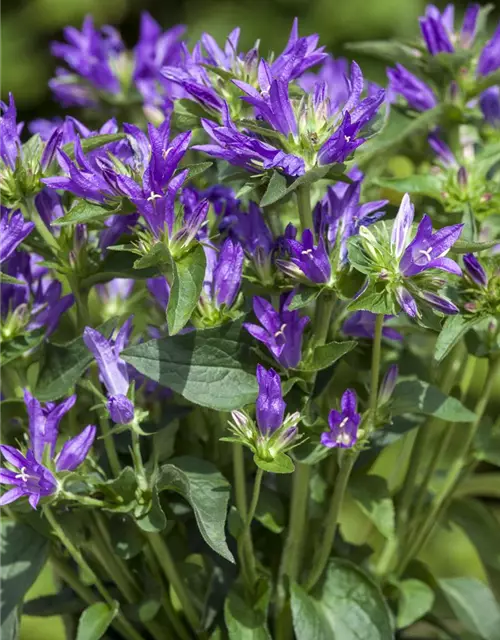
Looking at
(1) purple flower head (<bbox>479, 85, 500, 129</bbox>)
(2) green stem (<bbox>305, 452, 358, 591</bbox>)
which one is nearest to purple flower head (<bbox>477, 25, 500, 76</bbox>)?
(1) purple flower head (<bbox>479, 85, 500, 129</bbox>)

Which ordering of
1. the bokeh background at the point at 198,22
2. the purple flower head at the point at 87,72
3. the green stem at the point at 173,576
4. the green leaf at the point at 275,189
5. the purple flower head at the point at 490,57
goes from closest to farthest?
the green leaf at the point at 275,189 → the green stem at the point at 173,576 → the purple flower head at the point at 490,57 → the purple flower head at the point at 87,72 → the bokeh background at the point at 198,22

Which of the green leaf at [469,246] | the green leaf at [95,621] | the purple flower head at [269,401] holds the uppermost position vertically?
the green leaf at [469,246]

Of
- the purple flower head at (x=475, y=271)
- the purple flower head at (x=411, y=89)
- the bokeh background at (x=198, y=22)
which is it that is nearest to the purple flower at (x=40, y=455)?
the purple flower head at (x=475, y=271)

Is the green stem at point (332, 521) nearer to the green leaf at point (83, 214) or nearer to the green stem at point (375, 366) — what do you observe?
the green stem at point (375, 366)

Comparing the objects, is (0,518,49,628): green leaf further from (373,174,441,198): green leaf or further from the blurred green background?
the blurred green background

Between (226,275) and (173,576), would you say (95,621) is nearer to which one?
(173,576)

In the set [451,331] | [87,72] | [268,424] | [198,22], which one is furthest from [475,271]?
[198,22]

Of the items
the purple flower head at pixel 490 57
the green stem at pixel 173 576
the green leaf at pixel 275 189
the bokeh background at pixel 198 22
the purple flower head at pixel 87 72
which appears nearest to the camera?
the green leaf at pixel 275 189
